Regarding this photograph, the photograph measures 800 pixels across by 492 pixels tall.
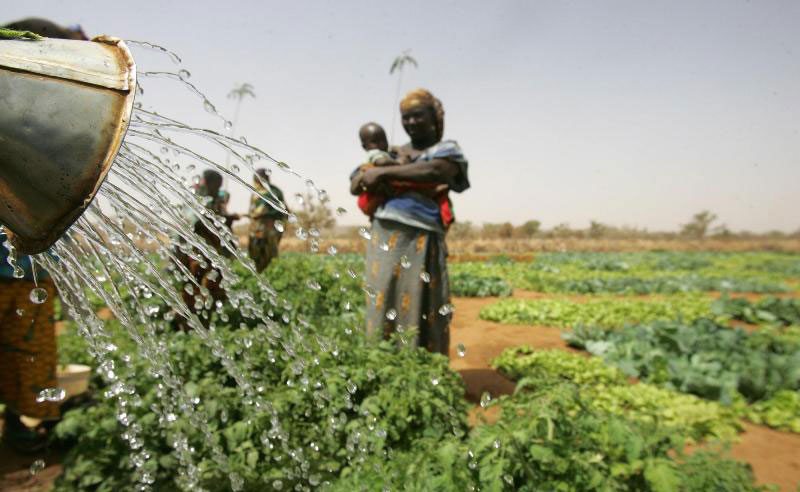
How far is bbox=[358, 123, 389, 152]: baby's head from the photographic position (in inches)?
149

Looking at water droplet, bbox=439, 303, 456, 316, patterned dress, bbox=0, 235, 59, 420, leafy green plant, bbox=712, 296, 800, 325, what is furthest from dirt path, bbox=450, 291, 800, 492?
leafy green plant, bbox=712, 296, 800, 325

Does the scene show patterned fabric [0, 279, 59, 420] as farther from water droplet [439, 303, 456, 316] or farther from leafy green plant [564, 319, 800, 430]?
leafy green plant [564, 319, 800, 430]

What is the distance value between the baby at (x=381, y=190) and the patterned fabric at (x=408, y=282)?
0.51ft

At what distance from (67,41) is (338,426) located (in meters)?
1.87

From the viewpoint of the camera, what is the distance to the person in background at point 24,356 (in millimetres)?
2732

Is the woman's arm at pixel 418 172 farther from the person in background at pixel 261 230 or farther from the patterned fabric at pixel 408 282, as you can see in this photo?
the person in background at pixel 261 230

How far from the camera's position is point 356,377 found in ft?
7.89

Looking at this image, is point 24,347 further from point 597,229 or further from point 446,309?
point 597,229

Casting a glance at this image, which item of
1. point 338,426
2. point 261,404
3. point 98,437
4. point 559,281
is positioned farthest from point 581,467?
point 559,281

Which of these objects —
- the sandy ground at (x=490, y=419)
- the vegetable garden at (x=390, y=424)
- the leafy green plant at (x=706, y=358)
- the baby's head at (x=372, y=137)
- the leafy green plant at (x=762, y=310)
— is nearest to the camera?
the vegetable garden at (x=390, y=424)

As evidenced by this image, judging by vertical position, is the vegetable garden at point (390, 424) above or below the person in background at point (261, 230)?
below

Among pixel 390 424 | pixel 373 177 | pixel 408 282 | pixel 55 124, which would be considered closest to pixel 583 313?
pixel 408 282

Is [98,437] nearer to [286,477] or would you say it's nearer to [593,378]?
[286,477]

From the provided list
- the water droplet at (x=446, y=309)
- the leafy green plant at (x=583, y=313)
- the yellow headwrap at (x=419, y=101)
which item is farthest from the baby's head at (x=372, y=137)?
the leafy green plant at (x=583, y=313)
